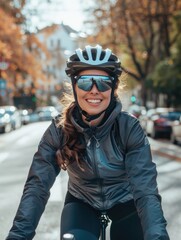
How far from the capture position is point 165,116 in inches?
1112

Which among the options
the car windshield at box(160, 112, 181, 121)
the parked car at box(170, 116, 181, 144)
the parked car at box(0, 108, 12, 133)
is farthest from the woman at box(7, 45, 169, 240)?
the parked car at box(0, 108, 12, 133)

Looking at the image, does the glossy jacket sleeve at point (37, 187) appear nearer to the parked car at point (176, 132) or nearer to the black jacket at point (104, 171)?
the black jacket at point (104, 171)

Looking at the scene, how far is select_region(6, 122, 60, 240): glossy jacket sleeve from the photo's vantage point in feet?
9.73

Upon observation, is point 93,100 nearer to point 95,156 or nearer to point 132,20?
point 95,156

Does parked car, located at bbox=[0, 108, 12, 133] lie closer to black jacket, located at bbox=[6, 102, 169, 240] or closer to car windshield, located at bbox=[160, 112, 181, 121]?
car windshield, located at bbox=[160, 112, 181, 121]

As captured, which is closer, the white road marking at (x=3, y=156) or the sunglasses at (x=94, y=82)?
the sunglasses at (x=94, y=82)

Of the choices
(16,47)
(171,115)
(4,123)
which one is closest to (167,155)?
(171,115)

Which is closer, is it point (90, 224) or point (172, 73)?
point (90, 224)

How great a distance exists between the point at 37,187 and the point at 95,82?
64 centimetres

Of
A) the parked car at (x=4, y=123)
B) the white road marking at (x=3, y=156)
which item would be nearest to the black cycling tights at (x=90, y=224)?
the white road marking at (x=3, y=156)

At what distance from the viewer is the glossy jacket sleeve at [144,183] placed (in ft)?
9.30

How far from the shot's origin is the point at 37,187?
3.18 metres

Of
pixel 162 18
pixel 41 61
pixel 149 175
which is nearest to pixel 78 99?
pixel 149 175

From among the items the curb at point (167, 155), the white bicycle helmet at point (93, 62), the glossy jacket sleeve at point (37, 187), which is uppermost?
the white bicycle helmet at point (93, 62)
